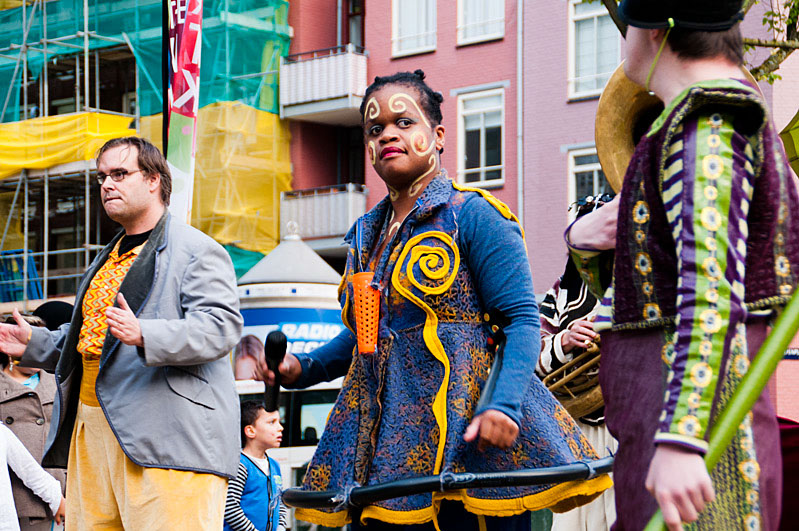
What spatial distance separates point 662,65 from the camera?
2820 mm

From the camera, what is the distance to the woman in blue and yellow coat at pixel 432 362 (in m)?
3.84

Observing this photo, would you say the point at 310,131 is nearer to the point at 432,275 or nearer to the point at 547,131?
the point at 547,131

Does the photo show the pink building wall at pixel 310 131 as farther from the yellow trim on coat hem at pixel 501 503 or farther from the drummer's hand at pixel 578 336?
the yellow trim on coat hem at pixel 501 503

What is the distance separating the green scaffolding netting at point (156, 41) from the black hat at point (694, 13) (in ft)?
94.4

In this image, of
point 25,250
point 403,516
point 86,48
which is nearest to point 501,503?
point 403,516

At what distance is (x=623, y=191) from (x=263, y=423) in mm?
6236

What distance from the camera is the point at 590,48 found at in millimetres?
27172

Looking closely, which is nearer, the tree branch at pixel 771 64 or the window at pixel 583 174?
the tree branch at pixel 771 64

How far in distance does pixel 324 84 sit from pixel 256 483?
2372cm

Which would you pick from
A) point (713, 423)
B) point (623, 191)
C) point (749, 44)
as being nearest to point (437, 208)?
point (623, 191)

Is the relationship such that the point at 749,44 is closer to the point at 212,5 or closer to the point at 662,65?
the point at 662,65

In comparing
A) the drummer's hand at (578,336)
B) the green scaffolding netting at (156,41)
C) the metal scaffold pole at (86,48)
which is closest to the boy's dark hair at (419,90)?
the drummer's hand at (578,336)

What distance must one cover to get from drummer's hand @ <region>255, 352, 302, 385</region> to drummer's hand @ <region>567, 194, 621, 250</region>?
4.73ft

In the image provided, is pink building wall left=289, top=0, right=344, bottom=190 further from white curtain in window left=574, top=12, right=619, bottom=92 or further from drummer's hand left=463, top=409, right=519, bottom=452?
drummer's hand left=463, top=409, right=519, bottom=452
